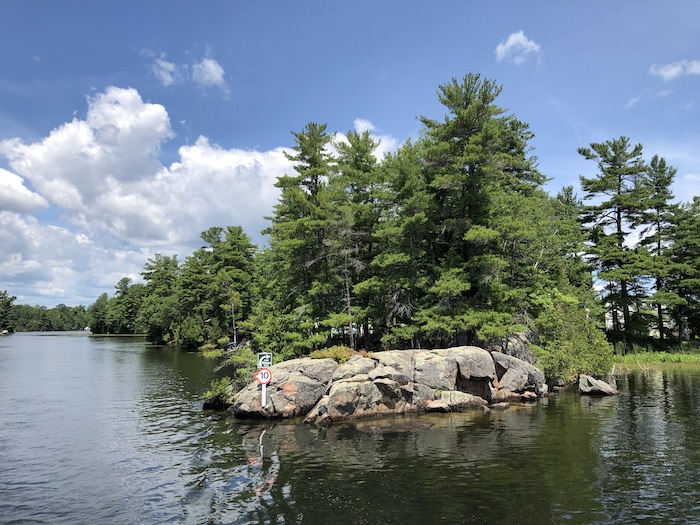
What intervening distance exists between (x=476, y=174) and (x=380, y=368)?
14.7 metres

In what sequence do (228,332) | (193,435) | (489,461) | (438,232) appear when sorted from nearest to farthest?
(489,461) → (193,435) → (438,232) → (228,332)

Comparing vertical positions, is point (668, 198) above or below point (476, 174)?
above

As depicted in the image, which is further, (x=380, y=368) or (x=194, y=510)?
(x=380, y=368)

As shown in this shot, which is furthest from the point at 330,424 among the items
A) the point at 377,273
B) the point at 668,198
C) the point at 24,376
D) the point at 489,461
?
the point at 668,198

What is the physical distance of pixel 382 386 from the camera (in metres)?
23.1

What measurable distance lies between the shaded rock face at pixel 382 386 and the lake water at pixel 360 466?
4.18 ft

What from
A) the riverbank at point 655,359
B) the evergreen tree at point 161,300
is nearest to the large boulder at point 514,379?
the riverbank at point 655,359

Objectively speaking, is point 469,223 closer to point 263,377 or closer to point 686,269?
point 263,377

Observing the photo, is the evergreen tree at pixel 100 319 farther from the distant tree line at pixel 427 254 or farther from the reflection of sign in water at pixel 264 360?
the reflection of sign in water at pixel 264 360

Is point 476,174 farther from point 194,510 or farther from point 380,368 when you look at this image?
point 194,510

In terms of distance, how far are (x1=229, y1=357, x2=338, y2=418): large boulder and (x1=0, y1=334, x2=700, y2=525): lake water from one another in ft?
4.18

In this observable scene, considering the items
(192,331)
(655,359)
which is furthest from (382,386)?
(192,331)

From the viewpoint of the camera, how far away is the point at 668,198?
52.0 meters

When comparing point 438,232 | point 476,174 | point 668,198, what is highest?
point 668,198
